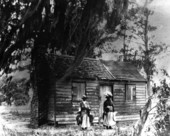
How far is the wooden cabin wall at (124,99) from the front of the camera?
19.0m

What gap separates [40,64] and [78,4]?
26.0ft

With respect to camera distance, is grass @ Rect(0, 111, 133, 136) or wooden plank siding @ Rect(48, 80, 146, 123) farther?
wooden plank siding @ Rect(48, 80, 146, 123)

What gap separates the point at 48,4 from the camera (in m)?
8.72

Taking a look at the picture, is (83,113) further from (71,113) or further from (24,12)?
(24,12)

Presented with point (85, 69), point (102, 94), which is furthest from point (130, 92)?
point (85, 69)

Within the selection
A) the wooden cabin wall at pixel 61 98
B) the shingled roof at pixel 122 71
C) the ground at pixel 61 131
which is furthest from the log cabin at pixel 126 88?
the wooden cabin wall at pixel 61 98

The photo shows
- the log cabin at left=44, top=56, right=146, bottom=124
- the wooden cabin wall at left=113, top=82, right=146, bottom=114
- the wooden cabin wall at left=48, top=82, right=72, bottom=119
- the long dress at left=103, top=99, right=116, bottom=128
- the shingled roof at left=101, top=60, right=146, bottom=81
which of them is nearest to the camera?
the long dress at left=103, top=99, right=116, bottom=128

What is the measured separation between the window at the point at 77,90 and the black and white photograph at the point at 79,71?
2cm

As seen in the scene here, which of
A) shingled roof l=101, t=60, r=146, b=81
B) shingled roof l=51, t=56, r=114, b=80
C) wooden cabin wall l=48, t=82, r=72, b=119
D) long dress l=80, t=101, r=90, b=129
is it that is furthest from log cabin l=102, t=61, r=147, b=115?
long dress l=80, t=101, r=90, b=129

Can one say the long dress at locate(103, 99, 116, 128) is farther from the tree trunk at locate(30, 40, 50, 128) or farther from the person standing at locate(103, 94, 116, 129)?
the tree trunk at locate(30, 40, 50, 128)

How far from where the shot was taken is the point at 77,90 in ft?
55.7

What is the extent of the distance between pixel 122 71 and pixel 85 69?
3.78m

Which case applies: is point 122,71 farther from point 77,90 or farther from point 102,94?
point 77,90

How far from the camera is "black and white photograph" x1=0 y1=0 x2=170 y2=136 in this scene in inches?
339
